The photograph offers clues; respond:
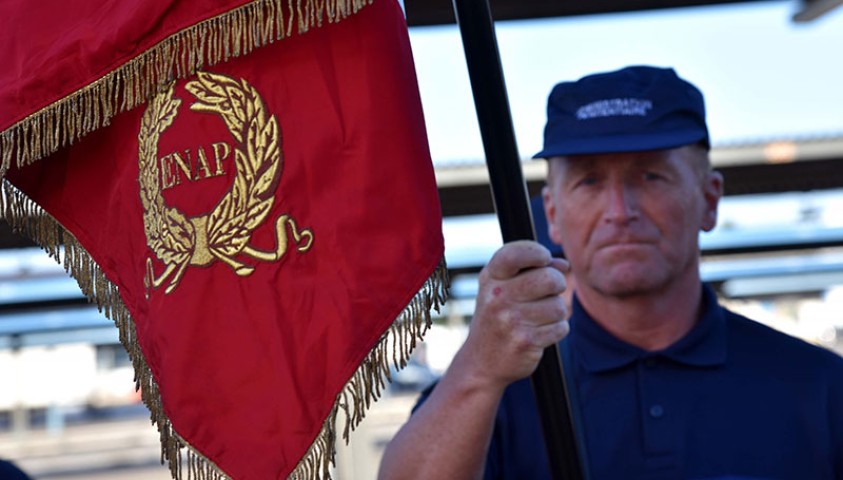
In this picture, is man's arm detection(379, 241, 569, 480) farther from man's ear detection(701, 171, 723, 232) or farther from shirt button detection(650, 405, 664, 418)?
man's ear detection(701, 171, 723, 232)

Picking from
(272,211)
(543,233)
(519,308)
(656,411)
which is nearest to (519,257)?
(519,308)

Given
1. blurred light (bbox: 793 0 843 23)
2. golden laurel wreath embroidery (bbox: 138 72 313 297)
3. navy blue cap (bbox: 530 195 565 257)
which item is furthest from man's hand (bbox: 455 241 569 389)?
blurred light (bbox: 793 0 843 23)

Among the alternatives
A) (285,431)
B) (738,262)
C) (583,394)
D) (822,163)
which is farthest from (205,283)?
(738,262)

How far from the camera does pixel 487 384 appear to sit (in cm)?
171

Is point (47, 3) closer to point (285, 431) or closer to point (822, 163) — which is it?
point (285, 431)

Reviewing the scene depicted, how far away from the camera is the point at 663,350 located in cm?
215

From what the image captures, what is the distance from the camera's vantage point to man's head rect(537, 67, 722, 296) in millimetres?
2162

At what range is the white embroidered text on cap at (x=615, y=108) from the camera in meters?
2.20

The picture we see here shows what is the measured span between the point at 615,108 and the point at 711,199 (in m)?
0.31

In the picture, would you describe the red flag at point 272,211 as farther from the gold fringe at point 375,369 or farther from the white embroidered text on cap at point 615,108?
the white embroidered text on cap at point 615,108

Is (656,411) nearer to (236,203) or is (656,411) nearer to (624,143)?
(624,143)

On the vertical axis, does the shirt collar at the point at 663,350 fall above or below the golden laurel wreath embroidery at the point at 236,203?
below

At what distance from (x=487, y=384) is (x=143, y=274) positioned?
0.57 meters

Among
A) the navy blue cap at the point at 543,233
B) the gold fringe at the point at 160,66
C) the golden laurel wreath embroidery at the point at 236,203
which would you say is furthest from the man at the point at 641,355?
the navy blue cap at the point at 543,233
